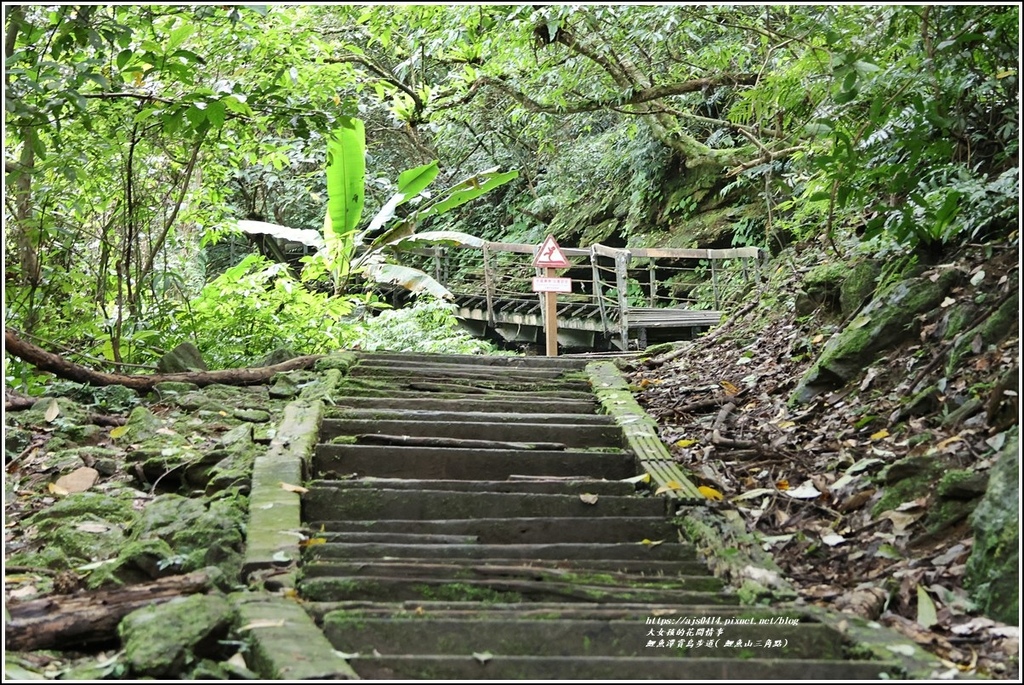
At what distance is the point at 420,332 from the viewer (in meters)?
11.4

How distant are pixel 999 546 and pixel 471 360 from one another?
4.94 m

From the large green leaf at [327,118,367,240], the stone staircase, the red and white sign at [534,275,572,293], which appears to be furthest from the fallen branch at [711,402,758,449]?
the large green leaf at [327,118,367,240]

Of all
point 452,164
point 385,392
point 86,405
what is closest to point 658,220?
point 452,164

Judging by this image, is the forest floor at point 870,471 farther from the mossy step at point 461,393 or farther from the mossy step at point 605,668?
the mossy step at point 461,393

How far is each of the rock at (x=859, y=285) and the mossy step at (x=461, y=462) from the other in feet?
6.89

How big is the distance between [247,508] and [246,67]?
4.65 metres

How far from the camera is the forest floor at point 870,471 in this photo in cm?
340

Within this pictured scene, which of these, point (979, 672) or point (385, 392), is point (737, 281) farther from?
point (979, 672)

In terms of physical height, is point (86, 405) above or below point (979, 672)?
above

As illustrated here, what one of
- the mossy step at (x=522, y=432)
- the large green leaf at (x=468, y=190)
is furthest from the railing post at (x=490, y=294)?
the mossy step at (x=522, y=432)

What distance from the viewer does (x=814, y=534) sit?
13.6 ft

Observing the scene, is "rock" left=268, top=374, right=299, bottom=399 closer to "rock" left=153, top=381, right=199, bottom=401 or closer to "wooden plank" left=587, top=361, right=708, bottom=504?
"rock" left=153, top=381, right=199, bottom=401

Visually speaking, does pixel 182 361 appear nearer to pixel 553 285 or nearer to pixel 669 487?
pixel 669 487

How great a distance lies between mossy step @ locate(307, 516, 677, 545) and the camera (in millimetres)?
4242
